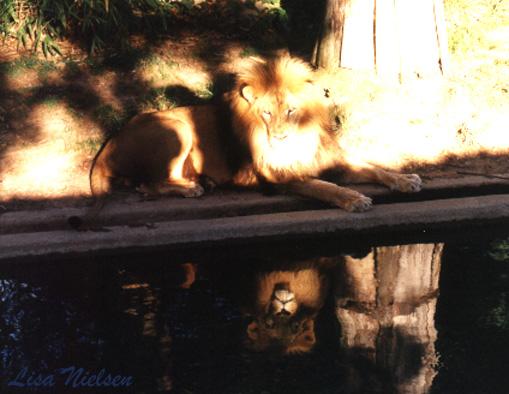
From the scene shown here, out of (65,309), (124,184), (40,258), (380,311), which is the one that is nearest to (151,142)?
(124,184)

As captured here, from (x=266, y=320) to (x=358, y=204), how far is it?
4.30ft

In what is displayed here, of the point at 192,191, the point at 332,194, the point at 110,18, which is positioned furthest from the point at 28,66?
the point at 332,194

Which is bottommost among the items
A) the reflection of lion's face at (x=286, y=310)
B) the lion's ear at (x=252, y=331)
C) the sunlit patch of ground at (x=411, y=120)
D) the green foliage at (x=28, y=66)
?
the lion's ear at (x=252, y=331)

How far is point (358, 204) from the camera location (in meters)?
5.34

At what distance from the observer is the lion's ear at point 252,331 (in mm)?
4176

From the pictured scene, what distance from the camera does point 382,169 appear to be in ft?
19.8

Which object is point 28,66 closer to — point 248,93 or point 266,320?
point 248,93

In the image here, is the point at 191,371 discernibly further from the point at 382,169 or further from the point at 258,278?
the point at 382,169

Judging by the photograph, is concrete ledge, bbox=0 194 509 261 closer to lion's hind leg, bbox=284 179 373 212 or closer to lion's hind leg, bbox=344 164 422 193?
Result: lion's hind leg, bbox=284 179 373 212

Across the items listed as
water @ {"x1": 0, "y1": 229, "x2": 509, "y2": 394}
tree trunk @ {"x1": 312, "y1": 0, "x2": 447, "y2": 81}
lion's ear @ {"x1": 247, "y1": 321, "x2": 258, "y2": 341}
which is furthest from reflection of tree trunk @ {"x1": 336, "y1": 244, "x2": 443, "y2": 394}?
tree trunk @ {"x1": 312, "y1": 0, "x2": 447, "y2": 81}

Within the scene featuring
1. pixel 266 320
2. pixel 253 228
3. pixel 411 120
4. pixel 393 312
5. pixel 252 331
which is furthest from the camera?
pixel 411 120

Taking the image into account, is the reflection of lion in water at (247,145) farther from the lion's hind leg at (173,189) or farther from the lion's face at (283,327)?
the lion's face at (283,327)

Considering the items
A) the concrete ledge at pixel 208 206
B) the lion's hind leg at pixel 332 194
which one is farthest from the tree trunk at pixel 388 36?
the lion's hind leg at pixel 332 194

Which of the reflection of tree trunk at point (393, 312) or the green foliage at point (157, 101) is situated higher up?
the green foliage at point (157, 101)
